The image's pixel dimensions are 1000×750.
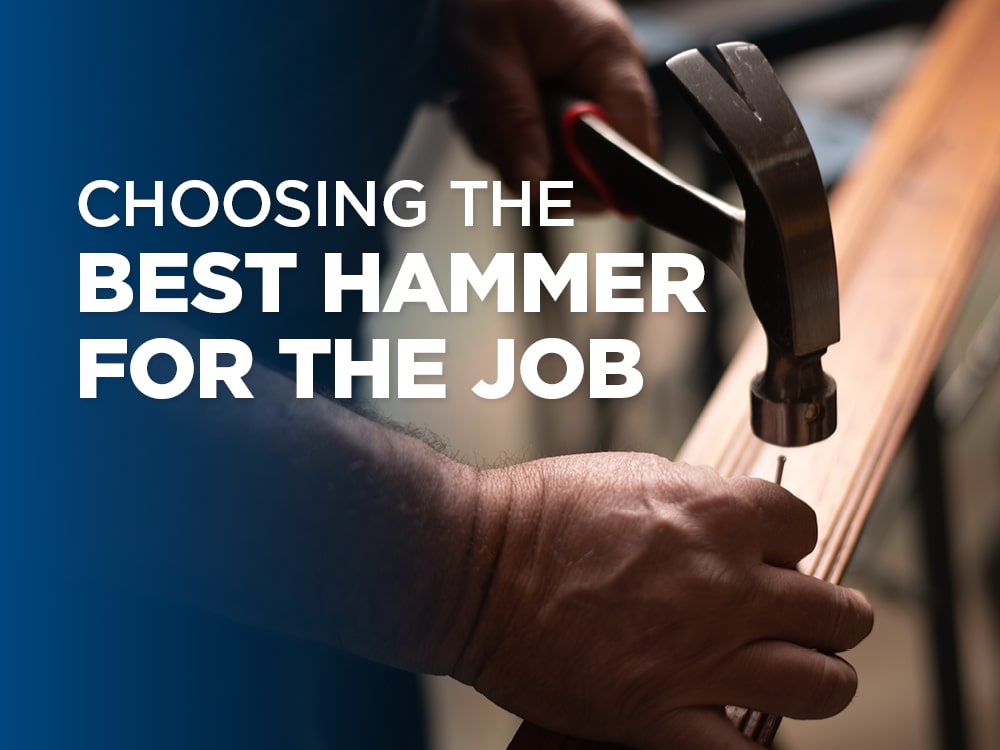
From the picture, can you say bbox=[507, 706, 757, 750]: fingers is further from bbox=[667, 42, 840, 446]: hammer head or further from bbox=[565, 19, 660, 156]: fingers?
bbox=[565, 19, 660, 156]: fingers

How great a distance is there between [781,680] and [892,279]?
47 cm

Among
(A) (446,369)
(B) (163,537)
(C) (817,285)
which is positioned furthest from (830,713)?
(A) (446,369)

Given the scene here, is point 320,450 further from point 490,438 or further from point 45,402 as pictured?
point 490,438

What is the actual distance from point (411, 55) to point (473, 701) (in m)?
1.35

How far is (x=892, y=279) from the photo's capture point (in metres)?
0.94

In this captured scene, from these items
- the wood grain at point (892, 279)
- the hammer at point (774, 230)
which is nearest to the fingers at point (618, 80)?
the wood grain at point (892, 279)

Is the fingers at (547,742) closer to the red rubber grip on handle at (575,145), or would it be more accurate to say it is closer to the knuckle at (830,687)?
the knuckle at (830,687)

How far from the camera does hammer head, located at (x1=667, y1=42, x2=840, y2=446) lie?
58cm

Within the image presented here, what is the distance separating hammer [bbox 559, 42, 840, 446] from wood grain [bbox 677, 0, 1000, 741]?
87 millimetres

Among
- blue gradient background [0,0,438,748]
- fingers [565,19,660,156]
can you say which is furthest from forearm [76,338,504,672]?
fingers [565,19,660,156]

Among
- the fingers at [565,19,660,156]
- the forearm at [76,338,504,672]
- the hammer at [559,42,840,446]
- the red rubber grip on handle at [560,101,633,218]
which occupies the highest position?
the fingers at [565,19,660,156]

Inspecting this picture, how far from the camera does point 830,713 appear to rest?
23.9 inches

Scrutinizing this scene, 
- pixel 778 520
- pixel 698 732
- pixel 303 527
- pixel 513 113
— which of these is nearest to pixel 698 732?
pixel 698 732

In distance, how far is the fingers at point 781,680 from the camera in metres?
0.58
